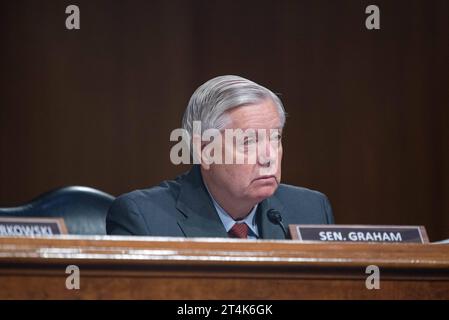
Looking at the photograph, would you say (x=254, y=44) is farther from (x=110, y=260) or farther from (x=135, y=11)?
(x=110, y=260)

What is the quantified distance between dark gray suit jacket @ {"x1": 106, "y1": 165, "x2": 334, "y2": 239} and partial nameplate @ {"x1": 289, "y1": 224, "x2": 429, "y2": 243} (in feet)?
1.07

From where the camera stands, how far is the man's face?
6.57 ft

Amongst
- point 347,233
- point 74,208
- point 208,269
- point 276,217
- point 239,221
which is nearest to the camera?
point 208,269

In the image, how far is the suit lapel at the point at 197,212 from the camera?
78.0 inches

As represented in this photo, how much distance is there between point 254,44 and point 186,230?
1723 millimetres

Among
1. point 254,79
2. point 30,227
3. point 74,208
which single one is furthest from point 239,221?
point 254,79

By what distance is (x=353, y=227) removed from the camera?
5.62ft

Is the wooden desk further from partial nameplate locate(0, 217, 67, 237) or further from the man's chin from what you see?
the man's chin

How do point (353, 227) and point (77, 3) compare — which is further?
point (77, 3)

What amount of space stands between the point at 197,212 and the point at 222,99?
0.28 meters

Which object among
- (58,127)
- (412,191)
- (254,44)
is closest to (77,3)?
(58,127)

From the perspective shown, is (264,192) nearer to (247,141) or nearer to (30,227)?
(247,141)

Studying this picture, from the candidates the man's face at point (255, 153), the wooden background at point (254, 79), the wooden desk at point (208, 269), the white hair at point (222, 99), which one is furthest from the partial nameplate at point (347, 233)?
the wooden background at point (254, 79)

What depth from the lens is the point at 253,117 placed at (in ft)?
6.62
